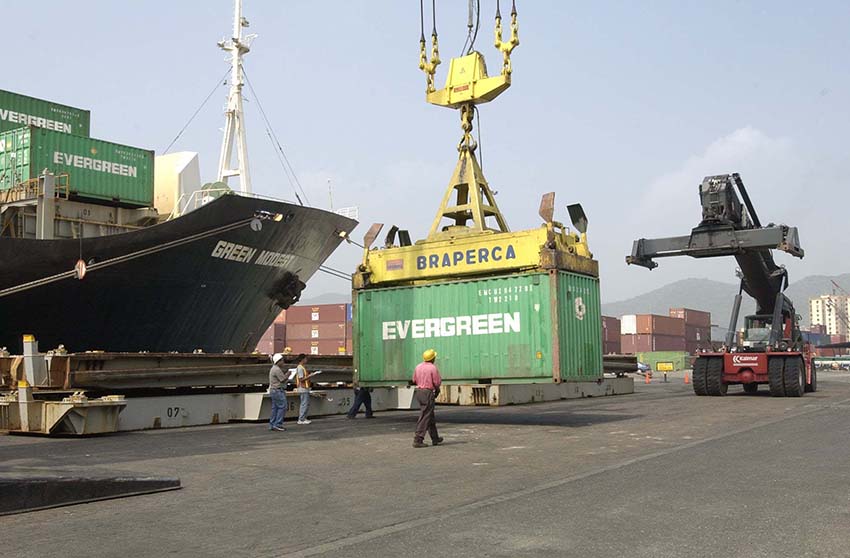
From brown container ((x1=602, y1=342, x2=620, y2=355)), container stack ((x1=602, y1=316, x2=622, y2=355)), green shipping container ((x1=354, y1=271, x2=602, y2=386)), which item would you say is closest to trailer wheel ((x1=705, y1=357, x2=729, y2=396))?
green shipping container ((x1=354, y1=271, x2=602, y2=386))

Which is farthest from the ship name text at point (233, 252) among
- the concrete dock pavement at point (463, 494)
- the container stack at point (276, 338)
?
the container stack at point (276, 338)

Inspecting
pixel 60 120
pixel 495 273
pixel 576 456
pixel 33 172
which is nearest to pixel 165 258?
pixel 33 172

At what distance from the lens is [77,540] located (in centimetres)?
614

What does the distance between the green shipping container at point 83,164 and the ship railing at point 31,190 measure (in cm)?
25

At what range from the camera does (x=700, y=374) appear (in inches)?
1032

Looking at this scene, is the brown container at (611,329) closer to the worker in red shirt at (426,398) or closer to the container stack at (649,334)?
the container stack at (649,334)

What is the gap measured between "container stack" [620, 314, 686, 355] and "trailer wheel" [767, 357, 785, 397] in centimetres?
7461

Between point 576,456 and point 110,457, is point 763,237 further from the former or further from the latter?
point 110,457

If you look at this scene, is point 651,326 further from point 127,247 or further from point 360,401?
point 127,247

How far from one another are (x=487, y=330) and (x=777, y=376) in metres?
13.3

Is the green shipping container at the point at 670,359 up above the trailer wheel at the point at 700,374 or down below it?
below

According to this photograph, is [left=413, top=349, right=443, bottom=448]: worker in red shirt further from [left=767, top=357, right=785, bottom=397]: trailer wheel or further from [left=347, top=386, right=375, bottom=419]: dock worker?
[left=767, top=357, right=785, bottom=397]: trailer wheel

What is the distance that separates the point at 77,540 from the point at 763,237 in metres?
23.3

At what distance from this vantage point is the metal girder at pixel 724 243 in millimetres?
24297
